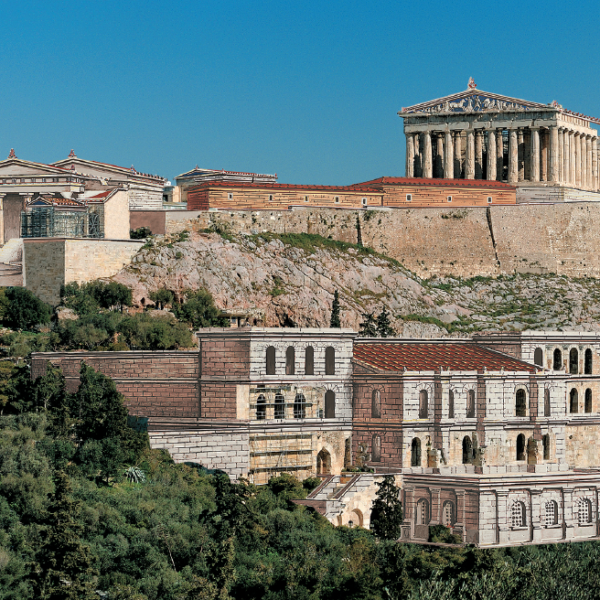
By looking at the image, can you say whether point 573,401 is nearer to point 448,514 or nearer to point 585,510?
point 585,510

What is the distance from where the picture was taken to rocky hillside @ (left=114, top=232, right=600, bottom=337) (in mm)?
120312

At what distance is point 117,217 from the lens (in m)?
122

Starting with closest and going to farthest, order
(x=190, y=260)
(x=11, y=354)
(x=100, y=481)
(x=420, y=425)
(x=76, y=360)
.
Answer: (x=100, y=481) < (x=420, y=425) < (x=76, y=360) < (x=11, y=354) < (x=190, y=260)

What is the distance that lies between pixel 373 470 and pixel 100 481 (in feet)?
44.4

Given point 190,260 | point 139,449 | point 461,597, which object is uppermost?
point 190,260

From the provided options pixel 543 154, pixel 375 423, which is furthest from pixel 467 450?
pixel 543 154

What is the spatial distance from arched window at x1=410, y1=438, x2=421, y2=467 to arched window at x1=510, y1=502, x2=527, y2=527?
6.40m

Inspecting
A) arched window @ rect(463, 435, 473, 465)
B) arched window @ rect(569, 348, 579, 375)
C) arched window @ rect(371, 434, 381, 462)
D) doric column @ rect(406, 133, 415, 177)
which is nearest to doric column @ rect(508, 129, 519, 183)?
doric column @ rect(406, 133, 415, 177)

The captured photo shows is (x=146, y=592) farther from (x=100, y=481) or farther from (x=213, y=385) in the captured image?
(x=213, y=385)

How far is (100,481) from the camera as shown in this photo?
79812mm

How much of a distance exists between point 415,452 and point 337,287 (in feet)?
143

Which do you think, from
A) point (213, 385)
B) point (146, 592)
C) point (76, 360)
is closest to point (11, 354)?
point (76, 360)

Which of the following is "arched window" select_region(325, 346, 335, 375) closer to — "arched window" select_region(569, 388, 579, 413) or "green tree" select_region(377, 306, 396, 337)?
"arched window" select_region(569, 388, 579, 413)

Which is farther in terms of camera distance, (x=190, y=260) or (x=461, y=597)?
(x=190, y=260)
